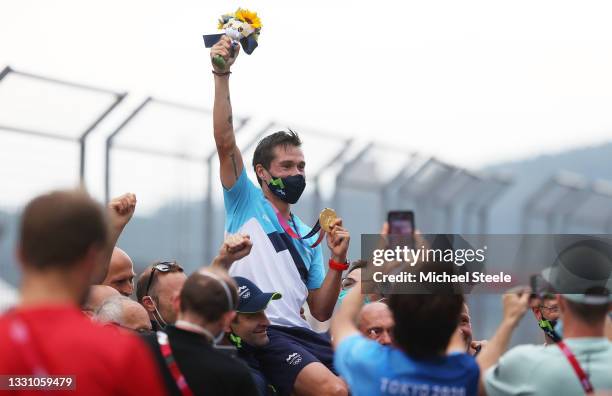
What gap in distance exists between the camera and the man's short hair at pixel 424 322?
3.93 meters

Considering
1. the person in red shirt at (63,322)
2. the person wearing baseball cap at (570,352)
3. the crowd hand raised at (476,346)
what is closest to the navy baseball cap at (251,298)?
the crowd hand raised at (476,346)

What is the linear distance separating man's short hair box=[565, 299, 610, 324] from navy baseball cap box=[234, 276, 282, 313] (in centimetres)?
207

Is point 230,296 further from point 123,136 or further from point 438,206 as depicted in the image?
point 438,206

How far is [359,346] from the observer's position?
13.3 feet

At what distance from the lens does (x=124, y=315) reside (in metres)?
5.55

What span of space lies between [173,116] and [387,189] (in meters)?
3.24

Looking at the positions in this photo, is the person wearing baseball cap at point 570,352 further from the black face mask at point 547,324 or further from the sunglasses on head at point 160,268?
the sunglasses on head at point 160,268

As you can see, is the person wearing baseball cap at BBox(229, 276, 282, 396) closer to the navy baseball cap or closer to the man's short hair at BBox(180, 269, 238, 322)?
the navy baseball cap

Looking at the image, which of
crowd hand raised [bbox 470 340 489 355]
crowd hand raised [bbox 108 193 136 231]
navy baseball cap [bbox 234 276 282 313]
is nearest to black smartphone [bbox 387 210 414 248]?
navy baseball cap [bbox 234 276 282 313]

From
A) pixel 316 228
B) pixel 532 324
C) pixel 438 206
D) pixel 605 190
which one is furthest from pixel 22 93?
pixel 605 190

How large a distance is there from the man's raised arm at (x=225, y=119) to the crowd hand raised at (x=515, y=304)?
7.50 feet

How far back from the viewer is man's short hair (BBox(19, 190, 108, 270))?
2932 mm

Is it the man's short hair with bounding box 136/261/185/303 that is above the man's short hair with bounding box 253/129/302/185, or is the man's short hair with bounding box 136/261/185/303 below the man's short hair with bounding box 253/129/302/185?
below

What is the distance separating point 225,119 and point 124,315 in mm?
A: 1252
